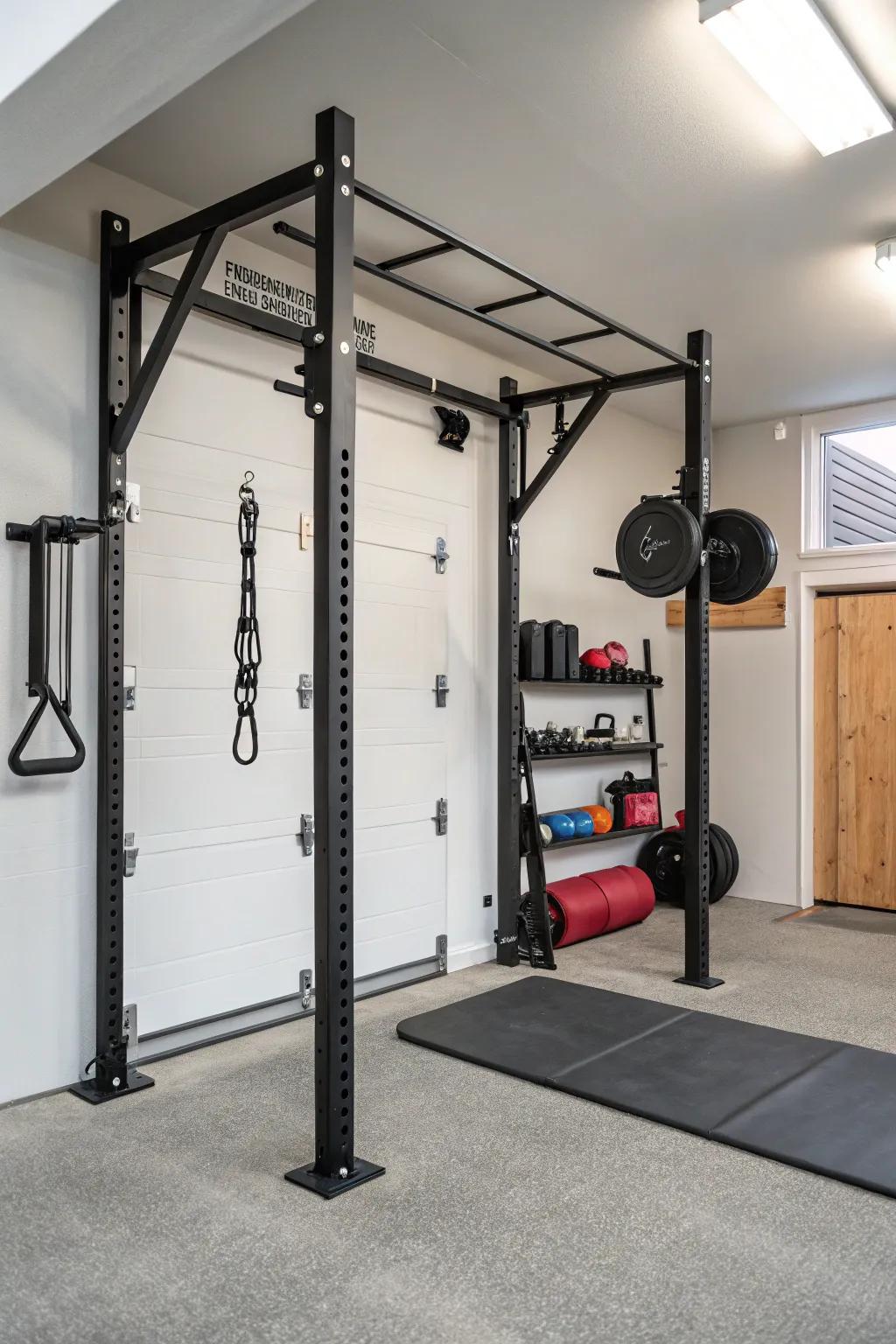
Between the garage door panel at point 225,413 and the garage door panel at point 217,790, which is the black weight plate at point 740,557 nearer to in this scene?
the garage door panel at point 225,413

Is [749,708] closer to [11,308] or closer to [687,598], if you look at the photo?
[687,598]

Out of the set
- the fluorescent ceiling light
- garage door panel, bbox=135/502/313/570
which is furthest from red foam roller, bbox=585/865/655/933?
the fluorescent ceiling light

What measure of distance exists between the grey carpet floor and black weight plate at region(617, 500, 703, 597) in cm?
233

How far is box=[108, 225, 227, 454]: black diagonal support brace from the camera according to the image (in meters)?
3.16

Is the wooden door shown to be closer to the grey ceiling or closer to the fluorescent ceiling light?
the grey ceiling

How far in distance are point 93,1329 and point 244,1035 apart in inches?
76.5

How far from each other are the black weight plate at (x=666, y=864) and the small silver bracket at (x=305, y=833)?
3.01 m

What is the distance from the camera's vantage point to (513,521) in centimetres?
547

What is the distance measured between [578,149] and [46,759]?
9.17ft

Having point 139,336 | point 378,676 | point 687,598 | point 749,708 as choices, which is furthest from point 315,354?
point 749,708

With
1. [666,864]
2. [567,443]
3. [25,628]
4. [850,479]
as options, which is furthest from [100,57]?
[850,479]

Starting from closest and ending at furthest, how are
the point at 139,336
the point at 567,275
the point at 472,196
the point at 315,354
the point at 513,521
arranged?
1. the point at 315,354
2. the point at 139,336
3. the point at 472,196
4. the point at 567,275
5. the point at 513,521

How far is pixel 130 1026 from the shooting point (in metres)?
3.72

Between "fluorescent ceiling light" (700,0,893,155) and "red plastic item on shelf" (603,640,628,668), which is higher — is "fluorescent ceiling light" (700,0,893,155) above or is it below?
above
